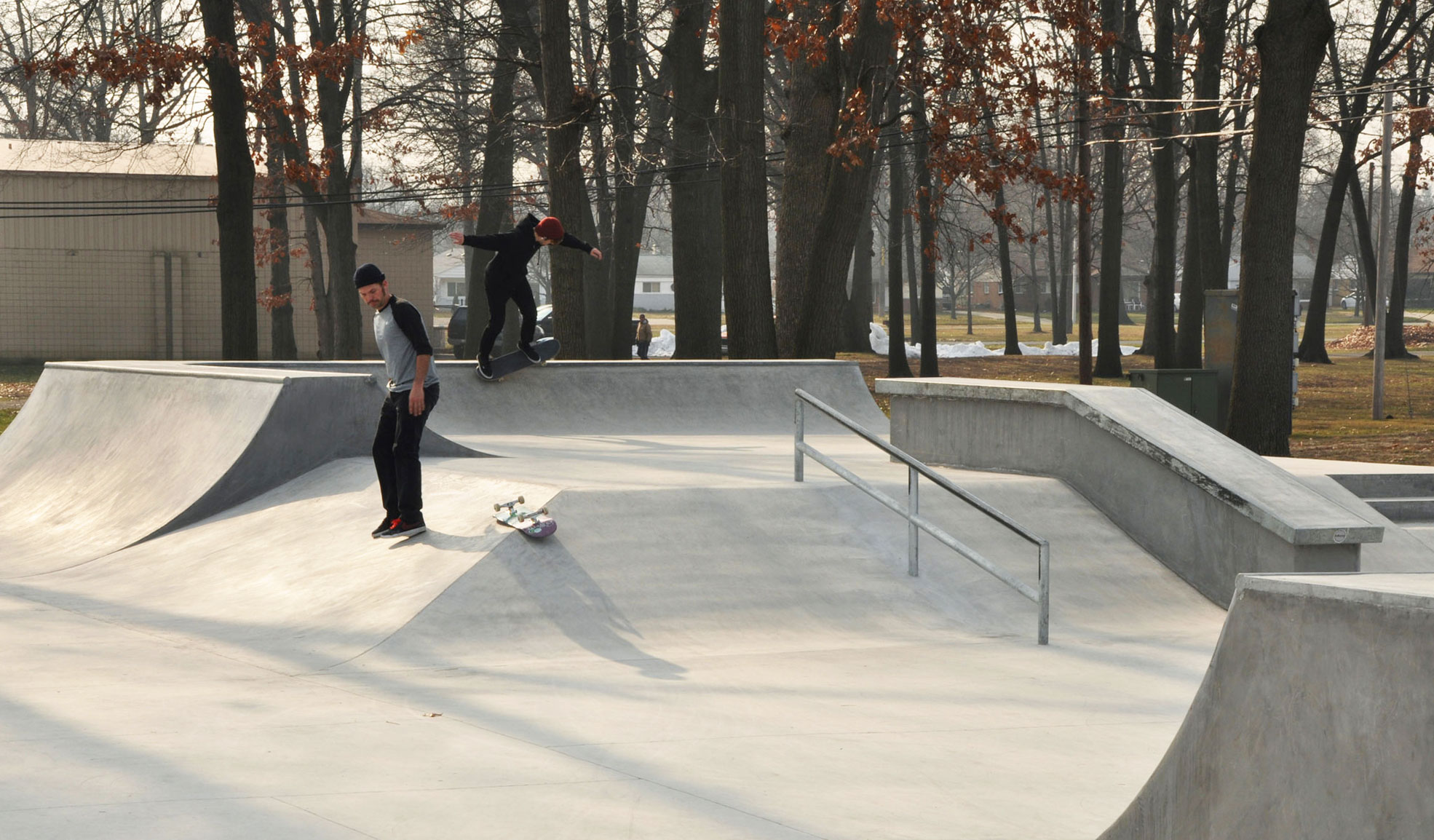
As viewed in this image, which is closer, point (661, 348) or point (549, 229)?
point (549, 229)

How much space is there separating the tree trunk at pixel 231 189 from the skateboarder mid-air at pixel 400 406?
9.21 m

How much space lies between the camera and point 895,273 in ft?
94.3

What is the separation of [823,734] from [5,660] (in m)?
3.76

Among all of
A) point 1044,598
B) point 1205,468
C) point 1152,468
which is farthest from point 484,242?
point 1205,468

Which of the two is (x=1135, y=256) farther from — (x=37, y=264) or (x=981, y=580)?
(x=981, y=580)

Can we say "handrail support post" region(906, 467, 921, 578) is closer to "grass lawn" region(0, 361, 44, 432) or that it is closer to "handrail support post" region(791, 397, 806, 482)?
"handrail support post" region(791, 397, 806, 482)

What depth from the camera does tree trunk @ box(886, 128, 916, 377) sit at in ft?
87.7

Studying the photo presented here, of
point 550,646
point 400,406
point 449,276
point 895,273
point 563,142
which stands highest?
point 449,276

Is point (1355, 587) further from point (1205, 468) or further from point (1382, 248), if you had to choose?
point (1382, 248)

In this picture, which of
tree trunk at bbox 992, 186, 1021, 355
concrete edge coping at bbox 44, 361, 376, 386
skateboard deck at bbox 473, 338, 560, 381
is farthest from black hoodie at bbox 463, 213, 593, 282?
tree trunk at bbox 992, 186, 1021, 355

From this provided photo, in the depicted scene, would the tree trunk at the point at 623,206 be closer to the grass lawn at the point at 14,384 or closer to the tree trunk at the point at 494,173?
the tree trunk at the point at 494,173

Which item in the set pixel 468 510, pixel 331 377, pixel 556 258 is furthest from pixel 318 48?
pixel 468 510

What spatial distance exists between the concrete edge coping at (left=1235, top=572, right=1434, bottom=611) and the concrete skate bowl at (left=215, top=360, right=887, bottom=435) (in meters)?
10.0

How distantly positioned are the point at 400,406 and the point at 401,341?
1.25ft
